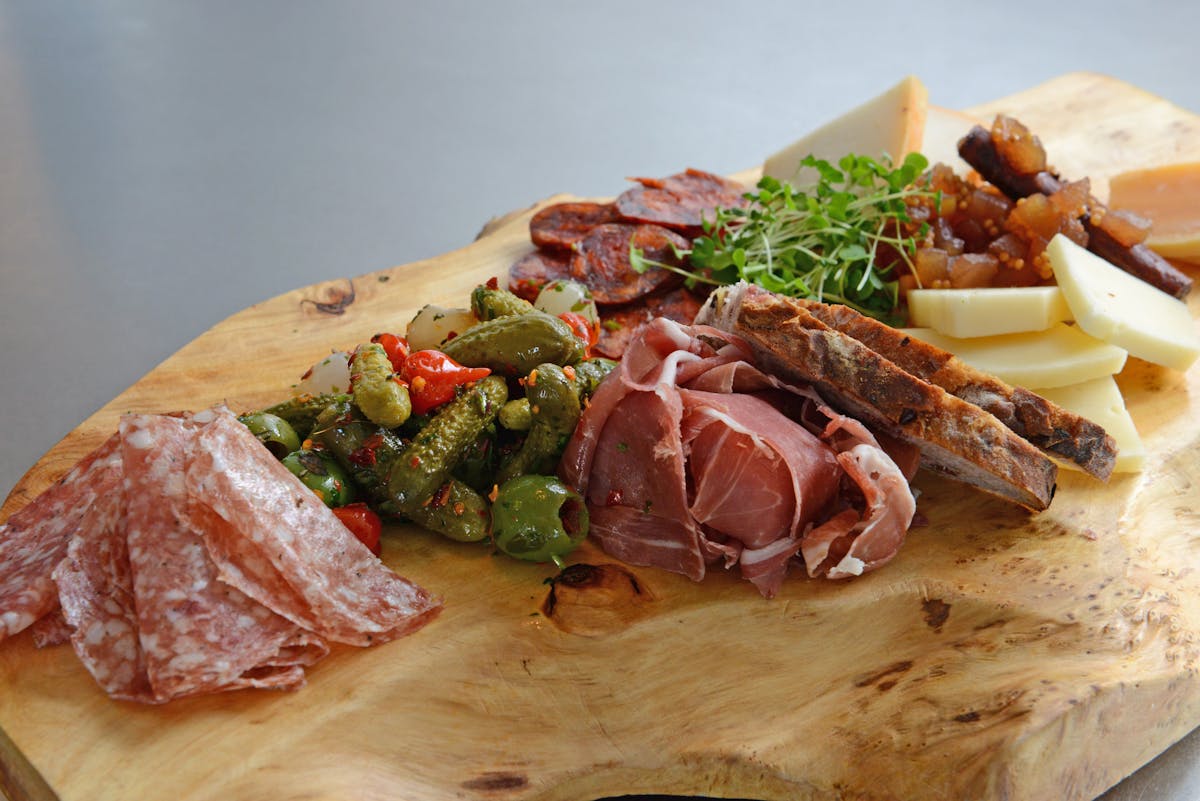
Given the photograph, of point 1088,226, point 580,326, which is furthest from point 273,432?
point 1088,226

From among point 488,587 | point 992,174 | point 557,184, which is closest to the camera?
point 488,587

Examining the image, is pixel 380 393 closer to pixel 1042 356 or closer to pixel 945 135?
pixel 1042 356

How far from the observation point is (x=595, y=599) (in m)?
2.88

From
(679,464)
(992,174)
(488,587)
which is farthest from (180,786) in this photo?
(992,174)

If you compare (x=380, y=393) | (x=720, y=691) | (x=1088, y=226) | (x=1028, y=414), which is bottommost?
(x=720, y=691)

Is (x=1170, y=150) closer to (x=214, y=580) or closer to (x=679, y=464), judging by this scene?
Answer: (x=679, y=464)

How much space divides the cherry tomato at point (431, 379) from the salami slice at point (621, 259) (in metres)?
0.99

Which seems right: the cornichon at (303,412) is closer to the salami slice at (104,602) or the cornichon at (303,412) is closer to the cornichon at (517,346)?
the cornichon at (517,346)

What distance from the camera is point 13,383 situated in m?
4.49

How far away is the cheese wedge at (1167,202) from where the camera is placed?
4.19 m

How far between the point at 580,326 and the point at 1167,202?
2354mm

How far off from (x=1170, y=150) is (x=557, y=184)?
9.26ft

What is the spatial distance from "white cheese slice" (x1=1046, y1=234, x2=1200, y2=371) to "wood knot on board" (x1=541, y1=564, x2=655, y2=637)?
1628 millimetres

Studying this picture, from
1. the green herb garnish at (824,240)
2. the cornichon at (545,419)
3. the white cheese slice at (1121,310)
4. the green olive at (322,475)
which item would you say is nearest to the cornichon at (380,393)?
the green olive at (322,475)
